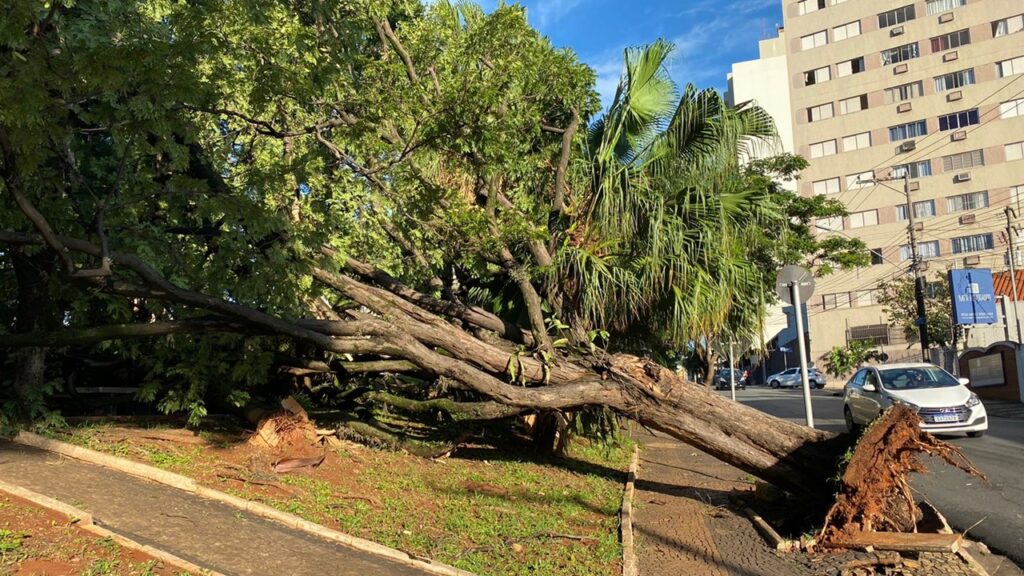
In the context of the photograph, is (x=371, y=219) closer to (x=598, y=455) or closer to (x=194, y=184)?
(x=194, y=184)

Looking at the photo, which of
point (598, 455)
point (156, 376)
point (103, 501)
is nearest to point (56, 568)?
point (103, 501)

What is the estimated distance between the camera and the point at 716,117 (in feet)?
33.4

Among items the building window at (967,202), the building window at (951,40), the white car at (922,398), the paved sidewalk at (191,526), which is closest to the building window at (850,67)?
the building window at (951,40)

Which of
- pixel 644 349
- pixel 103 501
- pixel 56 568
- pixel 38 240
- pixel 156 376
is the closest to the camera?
pixel 56 568

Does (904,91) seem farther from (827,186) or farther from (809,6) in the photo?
(809,6)

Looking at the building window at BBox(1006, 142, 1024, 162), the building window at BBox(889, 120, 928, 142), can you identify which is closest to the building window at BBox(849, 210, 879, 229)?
the building window at BBox(889, 120, 928, 142)

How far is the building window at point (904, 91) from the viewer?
164 feet

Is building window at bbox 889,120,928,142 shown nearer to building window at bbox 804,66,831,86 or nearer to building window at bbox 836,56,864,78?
building window at bbox 836,56,864,78

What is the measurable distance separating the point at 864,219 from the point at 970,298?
80.3ft

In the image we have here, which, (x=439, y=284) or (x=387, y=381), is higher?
(x=439, y=284)

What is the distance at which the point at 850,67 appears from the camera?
52438 millimetres

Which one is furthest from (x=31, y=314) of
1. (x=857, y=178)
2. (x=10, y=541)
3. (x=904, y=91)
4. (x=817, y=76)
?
(x=817, y=76)

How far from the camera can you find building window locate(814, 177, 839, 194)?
5188 centimetres

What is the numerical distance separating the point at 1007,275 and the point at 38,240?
4246 cm
